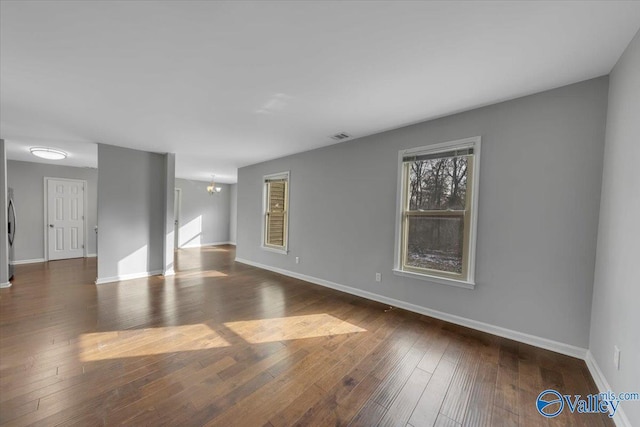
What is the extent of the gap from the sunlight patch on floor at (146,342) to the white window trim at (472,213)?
230cm

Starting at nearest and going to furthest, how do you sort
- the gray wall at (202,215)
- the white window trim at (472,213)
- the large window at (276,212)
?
the white window trim at (472,213) < the large window at (276,212) < the gray wall at (202,215)

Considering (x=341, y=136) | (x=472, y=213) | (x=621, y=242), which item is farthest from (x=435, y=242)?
(x=341, y=136)

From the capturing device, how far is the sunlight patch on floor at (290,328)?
249 cm

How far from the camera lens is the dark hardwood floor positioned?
1.54m

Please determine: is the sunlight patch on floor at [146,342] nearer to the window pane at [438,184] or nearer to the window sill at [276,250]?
Answer: the window sill at [276,250]

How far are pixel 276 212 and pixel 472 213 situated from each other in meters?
3.76

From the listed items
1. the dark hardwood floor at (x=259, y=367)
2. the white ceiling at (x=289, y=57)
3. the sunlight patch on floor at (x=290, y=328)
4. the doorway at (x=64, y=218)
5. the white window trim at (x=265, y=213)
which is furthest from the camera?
the doorway at (x=64, y=218)

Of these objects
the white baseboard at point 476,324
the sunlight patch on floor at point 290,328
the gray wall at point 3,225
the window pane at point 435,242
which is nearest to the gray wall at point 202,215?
the gray wall at point 3,225

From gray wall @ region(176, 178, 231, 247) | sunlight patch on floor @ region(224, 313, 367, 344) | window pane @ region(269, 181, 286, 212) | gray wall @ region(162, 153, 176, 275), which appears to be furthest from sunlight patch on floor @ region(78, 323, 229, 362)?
gray wall @ region(176, 178, 231, 247)

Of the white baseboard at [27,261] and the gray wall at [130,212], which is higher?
the gray wall at [130,212]

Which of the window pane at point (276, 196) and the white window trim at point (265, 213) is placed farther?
the window pane at point (276, 196)

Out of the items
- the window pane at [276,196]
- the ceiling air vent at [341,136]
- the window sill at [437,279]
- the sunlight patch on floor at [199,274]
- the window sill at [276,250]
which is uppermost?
the ceiling air vent at [341,136]

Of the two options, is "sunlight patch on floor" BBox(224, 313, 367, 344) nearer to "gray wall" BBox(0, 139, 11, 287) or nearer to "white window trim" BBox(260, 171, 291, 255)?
"white window trim" BBox(260, 171, 291, 255)

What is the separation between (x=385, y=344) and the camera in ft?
7.77
